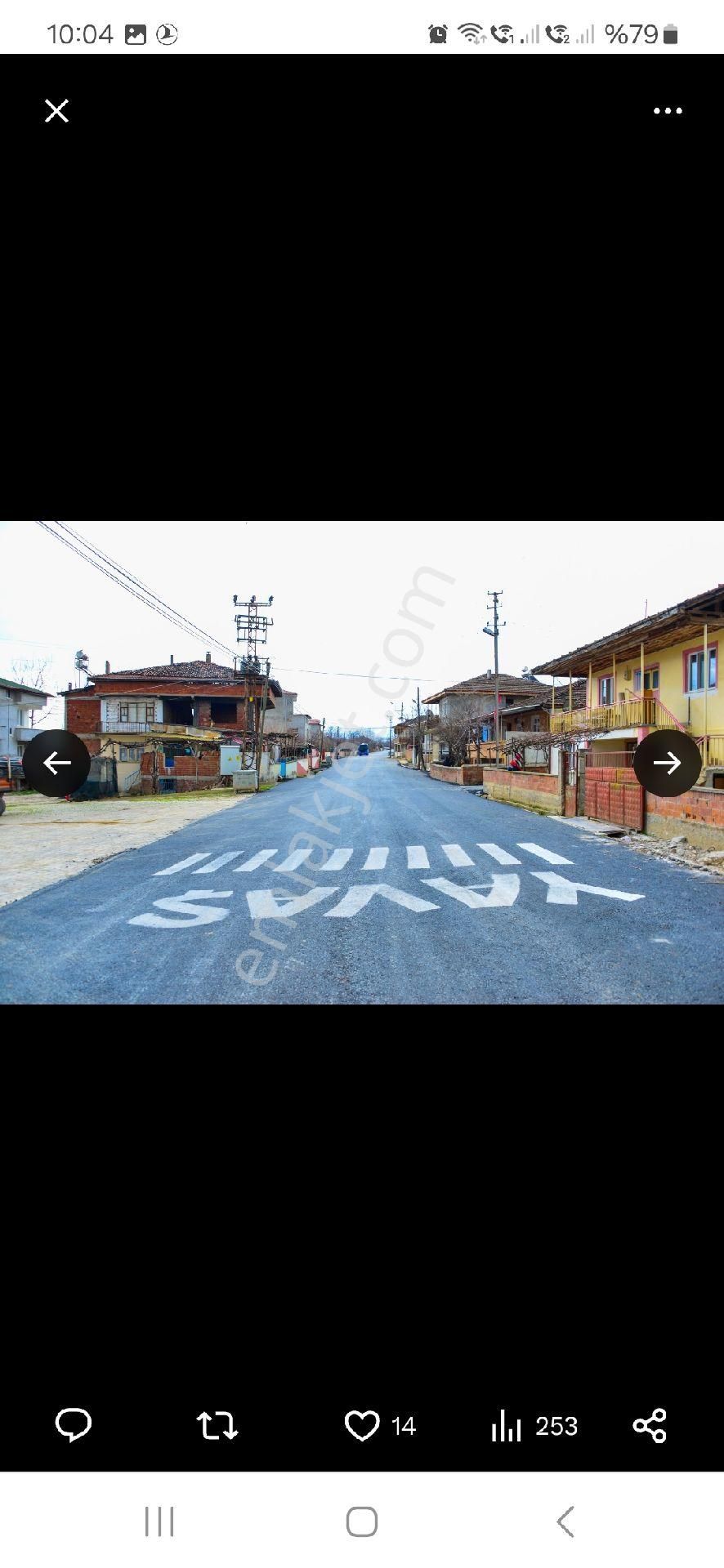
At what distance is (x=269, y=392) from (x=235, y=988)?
1.78 metres

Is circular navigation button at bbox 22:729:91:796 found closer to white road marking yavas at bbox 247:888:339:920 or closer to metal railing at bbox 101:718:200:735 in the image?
metal railing at bbox 101:718:200:735

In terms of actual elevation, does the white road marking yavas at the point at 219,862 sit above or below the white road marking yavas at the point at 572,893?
above

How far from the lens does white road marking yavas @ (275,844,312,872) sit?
4.02 meters

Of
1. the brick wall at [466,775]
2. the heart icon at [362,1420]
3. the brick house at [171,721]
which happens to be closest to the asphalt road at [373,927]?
the heart icon at [362,1420]

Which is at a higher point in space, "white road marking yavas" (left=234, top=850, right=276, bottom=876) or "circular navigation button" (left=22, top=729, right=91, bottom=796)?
"circular navigation button" (left=22, top=729, right=91, bottom=796)

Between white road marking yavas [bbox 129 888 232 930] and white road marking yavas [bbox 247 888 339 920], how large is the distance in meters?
0.17

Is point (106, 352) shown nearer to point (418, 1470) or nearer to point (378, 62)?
point (378, 62)

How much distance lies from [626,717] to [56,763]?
9.64 ft

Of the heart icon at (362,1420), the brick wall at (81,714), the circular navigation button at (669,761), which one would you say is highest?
the brick wall at (81,714)

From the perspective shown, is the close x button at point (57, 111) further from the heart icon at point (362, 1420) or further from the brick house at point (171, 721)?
the heart icon at point (362, 1420)

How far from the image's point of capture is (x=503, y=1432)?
602 mm

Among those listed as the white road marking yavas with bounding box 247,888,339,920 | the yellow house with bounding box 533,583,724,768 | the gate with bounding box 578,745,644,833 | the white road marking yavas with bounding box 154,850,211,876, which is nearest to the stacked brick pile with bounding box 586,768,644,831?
the gate with bounding box 578,745,644,833

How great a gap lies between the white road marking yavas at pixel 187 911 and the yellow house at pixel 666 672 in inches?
92.0

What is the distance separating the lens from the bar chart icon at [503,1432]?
0.60 meters
